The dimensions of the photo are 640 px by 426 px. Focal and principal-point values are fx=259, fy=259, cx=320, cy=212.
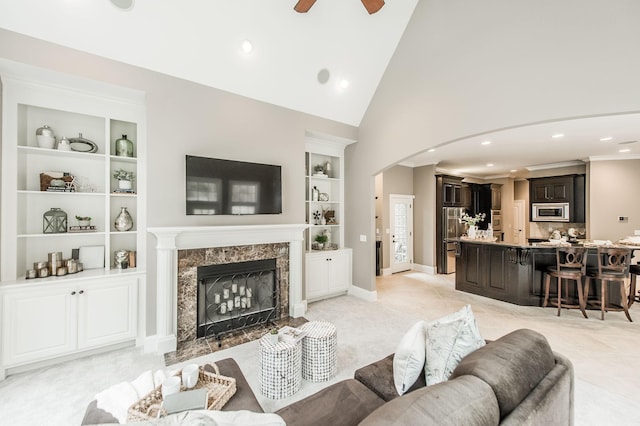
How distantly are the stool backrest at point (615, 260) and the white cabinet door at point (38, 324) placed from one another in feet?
23.2

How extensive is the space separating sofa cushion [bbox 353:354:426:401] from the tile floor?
0.83 metres

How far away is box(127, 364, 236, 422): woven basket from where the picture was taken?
134 cm

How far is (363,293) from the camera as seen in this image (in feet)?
16.2

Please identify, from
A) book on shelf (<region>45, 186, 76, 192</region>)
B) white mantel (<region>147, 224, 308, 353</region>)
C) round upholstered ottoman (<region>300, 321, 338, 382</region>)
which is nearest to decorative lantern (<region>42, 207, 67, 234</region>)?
book on shelf (<region>45, 186, 76, 192</region>)

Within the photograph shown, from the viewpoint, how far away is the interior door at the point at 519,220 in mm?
8492

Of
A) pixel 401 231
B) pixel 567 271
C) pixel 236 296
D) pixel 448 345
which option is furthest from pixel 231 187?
pixel 567 271

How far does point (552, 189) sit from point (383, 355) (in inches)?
277

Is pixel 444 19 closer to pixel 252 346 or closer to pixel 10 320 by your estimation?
pixel 252 346

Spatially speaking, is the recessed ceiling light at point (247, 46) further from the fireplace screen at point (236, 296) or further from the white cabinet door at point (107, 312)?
the white cabinet door at point (107, 312)

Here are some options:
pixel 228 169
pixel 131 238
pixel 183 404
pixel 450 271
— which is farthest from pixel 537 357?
pixel 450 271

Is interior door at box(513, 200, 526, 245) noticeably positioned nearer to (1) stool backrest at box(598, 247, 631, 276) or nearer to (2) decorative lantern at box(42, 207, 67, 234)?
(1) stool backrest at box(598, 247, 631, 276)

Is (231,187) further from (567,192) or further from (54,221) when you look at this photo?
(567,192)

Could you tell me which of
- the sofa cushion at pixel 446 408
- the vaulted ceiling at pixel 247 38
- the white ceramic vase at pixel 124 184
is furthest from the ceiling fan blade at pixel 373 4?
the white ceramic vase at pixel 124 184

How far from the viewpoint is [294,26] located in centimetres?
333
